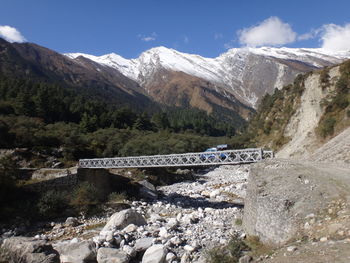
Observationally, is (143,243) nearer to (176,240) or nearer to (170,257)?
(176,240)

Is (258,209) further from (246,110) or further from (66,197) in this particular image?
(246,110)

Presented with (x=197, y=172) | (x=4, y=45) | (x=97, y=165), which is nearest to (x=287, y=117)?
(x=197, y=172)

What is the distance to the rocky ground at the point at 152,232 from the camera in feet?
37.3

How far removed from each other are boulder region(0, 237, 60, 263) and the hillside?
24349 mm

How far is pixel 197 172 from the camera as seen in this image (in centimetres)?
4312

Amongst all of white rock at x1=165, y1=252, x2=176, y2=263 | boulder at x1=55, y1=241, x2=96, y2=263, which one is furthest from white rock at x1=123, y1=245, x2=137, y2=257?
white rock at x1=165, y1=252, x2=176, y2=263

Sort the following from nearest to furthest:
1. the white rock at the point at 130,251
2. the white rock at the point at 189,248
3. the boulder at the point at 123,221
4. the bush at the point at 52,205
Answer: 1. the white rock at the point at 130,251
2. the white rock at the point at 189,248
3. the boulder at the point at 123,221
4. the bush at the point at 52,205

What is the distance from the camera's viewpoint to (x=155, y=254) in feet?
37.0

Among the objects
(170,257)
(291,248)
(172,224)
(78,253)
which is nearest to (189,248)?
(170,257)

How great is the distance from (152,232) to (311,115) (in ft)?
103

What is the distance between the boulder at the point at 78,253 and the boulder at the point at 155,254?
2225mm

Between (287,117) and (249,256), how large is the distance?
39.7 meters

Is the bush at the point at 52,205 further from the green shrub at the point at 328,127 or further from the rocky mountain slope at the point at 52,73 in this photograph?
the rocky mountain slope at the point at 52,73

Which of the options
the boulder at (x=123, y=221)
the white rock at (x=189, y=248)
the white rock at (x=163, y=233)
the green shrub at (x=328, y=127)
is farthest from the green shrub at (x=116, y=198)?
the green shrub at (x=328, y=127)
